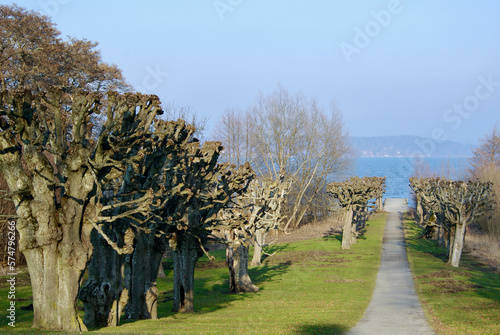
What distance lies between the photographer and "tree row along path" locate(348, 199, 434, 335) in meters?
18.7

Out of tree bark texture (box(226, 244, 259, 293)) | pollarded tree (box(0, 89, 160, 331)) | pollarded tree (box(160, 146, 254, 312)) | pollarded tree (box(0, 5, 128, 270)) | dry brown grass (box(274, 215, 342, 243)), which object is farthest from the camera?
dry brown grass (box(274, 215, 342, 243))

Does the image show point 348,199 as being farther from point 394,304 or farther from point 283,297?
point 394,304

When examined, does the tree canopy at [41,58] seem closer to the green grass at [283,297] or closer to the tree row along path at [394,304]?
the green grass at [283,297]

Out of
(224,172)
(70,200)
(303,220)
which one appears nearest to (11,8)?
(224,172)

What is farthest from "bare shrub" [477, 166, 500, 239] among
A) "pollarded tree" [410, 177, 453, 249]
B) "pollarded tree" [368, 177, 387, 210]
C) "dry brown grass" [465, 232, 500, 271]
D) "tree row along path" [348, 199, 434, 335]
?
"pollarded tree" [368, 177, 387, 210]

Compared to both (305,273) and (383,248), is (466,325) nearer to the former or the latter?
(305,273)

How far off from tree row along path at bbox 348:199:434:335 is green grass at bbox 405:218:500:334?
536mm

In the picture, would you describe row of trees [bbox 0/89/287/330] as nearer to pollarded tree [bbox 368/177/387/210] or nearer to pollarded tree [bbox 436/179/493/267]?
pollarded tree [bbox 436/179/493/267]

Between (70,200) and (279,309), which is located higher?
(70,200)

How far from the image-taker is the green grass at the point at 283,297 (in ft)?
58.0

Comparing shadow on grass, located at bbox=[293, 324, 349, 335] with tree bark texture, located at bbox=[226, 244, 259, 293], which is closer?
shadow on grass, located at bbox=[293, 324, 349, 335]

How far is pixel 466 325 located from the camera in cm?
1895

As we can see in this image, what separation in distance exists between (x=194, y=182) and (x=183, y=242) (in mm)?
2789

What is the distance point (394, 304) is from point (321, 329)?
25.9 feet
